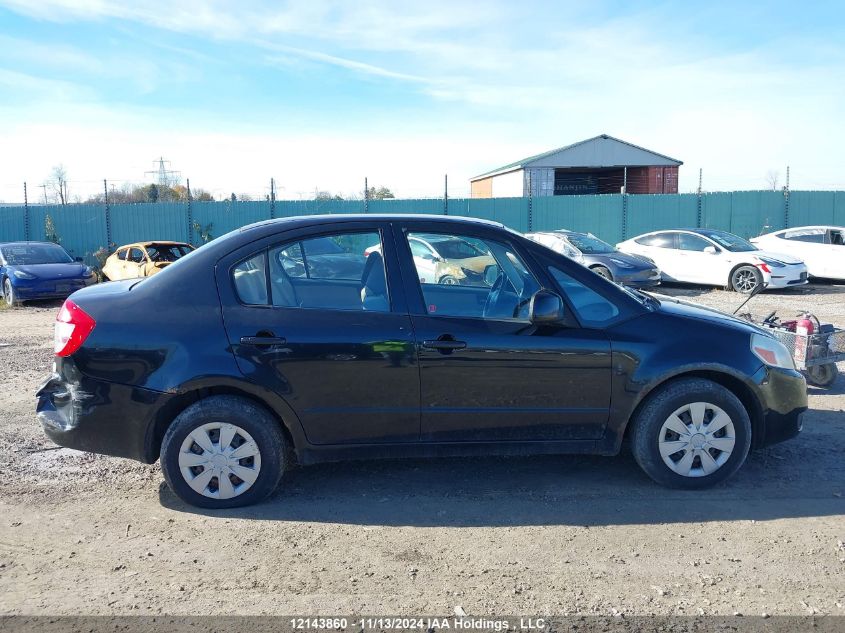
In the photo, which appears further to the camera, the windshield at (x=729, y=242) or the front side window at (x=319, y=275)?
the windshield at (x=729, y=242)

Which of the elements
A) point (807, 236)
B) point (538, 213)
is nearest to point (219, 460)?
point (807, 236)

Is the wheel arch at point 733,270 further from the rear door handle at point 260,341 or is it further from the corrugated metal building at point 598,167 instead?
the corrugated metal building at point 598,167

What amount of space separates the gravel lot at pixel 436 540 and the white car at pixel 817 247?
13.0 meters

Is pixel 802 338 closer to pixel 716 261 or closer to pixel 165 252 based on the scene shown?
pixel 716 261

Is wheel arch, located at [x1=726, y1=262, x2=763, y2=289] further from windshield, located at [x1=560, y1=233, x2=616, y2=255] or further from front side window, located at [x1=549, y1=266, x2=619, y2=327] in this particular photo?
front side window, located at [x1=549, y1=266, x2=619, y2=327]

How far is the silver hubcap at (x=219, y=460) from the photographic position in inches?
165

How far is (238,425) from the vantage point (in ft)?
13.7

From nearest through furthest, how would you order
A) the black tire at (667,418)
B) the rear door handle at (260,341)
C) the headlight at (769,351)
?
the rear door handle at (260,341), the black tire at (667,418), the headlight at (769,351)

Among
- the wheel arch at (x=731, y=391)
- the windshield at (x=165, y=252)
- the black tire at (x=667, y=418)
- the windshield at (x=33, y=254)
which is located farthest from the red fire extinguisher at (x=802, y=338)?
the windshield at (x=33, y=254)

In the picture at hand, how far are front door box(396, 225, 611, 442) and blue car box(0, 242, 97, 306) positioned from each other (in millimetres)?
12177

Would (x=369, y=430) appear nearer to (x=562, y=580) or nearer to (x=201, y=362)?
(x=201, y=362)

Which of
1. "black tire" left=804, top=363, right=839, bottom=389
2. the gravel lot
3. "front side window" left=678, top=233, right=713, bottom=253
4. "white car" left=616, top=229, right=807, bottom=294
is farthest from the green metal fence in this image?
the gravel lot

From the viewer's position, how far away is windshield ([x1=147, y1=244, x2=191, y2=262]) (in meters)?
15.7

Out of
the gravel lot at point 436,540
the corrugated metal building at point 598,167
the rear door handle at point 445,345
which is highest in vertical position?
the corrugated metal building at point 598,167
